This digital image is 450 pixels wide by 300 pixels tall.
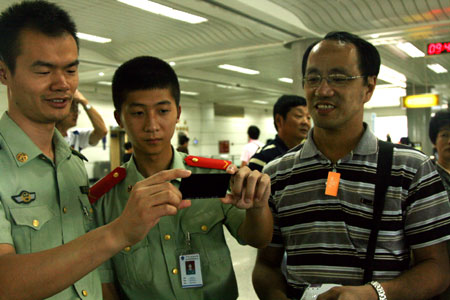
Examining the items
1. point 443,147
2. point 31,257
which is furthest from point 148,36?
point 31,257

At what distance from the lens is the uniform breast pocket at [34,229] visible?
1212mm

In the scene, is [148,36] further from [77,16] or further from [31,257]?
[31,257]

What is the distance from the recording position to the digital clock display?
26.7 feet

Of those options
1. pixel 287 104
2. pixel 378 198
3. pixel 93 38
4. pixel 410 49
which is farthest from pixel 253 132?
pixel 378 198

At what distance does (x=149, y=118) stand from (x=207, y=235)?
0.53 meters

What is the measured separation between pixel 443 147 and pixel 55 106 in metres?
2.72

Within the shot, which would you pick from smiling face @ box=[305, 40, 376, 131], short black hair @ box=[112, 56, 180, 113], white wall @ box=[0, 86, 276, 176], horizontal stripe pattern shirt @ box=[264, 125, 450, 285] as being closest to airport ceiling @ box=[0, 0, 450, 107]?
white wall @ box=[0, 86, 276, 176]

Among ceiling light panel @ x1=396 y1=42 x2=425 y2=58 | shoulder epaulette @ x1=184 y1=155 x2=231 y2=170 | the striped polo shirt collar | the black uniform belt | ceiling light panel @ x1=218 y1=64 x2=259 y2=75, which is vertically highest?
ceiling light panel @ x1=218 y1=64 x2=259 y2=75

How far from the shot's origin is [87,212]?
150 centimetres

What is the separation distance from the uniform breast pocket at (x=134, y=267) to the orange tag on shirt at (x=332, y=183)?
749 millimetres

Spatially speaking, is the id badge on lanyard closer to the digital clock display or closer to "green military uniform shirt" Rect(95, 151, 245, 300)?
"green military uniform shirt" Rect(95, 151, 245, 300)

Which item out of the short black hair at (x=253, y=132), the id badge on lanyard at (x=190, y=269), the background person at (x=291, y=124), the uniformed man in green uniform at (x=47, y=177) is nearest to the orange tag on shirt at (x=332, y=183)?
the id badge on lanyard at (x=190, y=269)

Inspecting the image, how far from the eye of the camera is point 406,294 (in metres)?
1.46

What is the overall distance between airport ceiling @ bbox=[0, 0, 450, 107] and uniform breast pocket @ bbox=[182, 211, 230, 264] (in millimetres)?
5267
